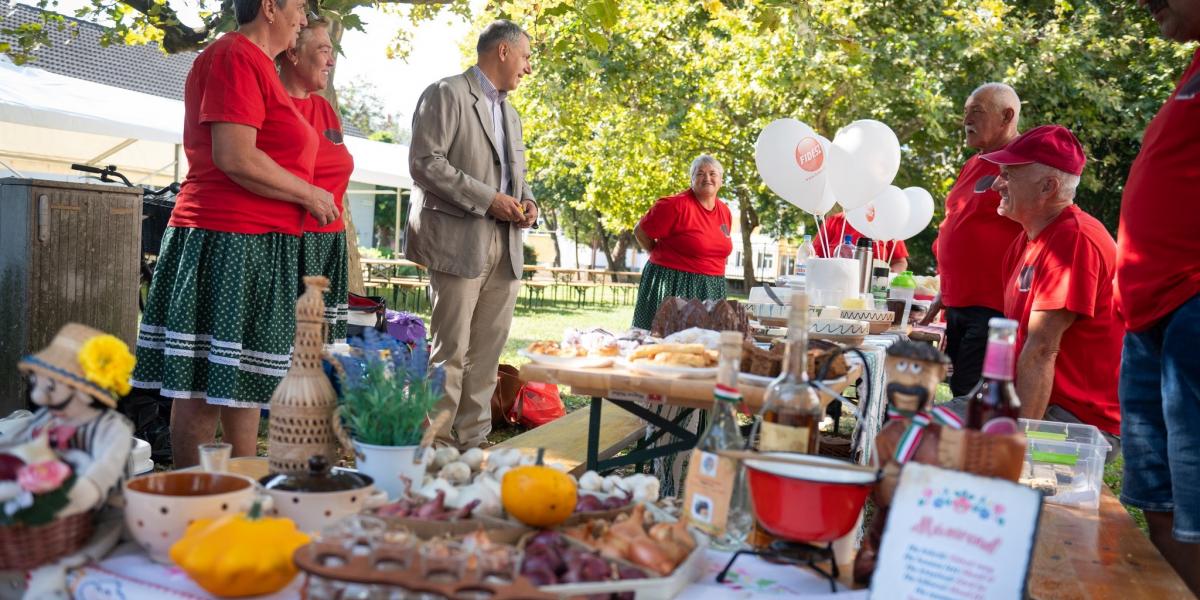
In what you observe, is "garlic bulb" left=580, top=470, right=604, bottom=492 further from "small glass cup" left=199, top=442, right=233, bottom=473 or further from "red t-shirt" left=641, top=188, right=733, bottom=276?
"red t-shirt" left=641, top=188, right=733, bottom=276

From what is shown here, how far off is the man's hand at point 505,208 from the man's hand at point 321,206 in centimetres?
133

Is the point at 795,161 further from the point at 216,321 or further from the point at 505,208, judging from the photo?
the point at 216,321

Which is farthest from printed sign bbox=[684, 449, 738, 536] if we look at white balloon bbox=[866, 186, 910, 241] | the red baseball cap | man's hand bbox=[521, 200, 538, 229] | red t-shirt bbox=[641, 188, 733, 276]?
white balloon bbox=[866, 186, 910, 241]

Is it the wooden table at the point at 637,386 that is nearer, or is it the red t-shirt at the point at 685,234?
the wooden table at the point at 637,386

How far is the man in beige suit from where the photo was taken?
13.7 ft

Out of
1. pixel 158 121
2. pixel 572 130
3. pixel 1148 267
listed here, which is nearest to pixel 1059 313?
pixel 1148 267

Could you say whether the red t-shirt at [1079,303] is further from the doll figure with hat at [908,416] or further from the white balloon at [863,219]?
the white balloon at [863,219]

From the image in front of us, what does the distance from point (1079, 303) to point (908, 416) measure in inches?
76.7

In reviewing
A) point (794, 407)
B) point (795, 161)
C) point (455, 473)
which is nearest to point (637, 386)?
point (455, 473)

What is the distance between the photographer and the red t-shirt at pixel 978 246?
168 inches

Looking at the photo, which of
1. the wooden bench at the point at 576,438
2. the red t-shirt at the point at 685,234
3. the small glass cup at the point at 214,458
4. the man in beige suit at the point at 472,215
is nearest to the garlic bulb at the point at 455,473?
the small glass cup at the point at 214,458

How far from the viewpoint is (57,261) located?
12.4ft

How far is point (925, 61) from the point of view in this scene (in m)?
11.9

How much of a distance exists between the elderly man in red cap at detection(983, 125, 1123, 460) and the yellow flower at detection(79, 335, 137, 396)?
262cm
